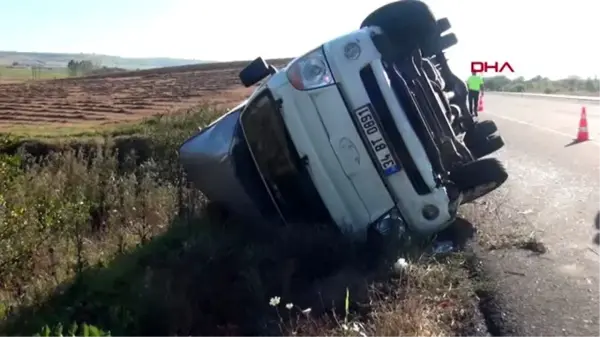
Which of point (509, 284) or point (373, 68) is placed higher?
point (373, 68)

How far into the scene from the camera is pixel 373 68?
18.4 feet

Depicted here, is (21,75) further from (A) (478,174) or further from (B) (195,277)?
(B) (195,277)

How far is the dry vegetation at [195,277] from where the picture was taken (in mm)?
4215

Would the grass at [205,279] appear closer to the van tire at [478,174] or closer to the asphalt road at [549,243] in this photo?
the asphalt road at [549,243]

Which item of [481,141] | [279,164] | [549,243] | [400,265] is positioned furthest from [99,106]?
[400,265]

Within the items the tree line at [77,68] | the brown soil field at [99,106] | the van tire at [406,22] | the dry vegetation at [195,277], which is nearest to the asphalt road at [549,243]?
the dry vegetation at [195,277]

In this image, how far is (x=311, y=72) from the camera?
5793mm

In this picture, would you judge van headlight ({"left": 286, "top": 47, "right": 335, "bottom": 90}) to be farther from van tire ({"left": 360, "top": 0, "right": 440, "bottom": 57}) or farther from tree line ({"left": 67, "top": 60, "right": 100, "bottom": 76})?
tree line ({"left": 67, "top": 60, "right": 100, "bottom": 76})

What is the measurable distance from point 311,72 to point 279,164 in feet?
2.44

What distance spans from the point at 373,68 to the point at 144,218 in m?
3.54

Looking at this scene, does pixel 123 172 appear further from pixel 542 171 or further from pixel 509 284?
pixel 509 284

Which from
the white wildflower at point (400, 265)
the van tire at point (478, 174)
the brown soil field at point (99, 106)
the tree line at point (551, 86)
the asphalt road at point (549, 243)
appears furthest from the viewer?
the tree line at point (551, 86)

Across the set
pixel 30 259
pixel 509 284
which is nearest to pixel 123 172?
pixel 30 259

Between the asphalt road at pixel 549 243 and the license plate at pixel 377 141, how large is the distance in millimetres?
943
